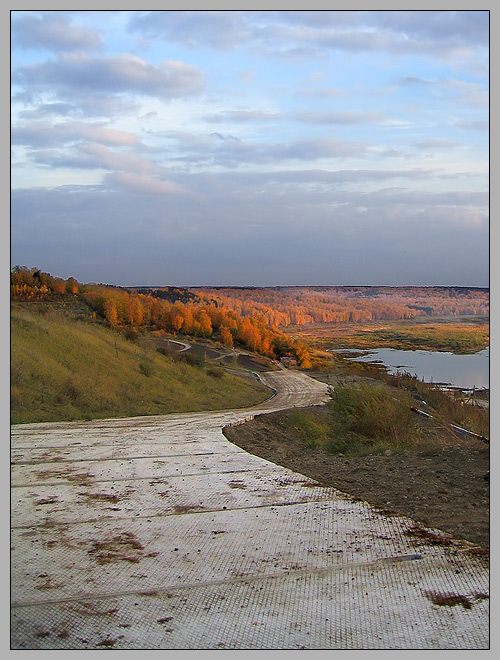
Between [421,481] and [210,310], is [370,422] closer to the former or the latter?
[421,481]

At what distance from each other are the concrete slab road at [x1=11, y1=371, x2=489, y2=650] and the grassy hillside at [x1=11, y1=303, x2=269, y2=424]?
7421mm

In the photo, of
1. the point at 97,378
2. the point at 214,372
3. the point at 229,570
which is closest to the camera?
the point at 229,570

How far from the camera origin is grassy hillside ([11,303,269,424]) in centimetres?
1456

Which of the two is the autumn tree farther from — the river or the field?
the river

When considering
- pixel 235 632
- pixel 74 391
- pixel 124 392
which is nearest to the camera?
pixel 235 632

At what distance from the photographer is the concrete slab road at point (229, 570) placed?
2695 millimetres

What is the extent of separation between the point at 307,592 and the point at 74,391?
1338 cm

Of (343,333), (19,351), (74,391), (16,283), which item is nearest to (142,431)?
(343,333)

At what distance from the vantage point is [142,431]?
9.98 meters

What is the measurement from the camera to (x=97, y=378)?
1870 centimetres

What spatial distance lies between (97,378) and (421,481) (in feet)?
47.9

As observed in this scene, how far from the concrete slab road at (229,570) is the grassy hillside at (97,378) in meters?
7.42

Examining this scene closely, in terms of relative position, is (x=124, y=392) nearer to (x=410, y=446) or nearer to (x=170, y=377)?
(x=170, y=377)

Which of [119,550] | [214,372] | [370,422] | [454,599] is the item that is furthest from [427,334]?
[214,372]
